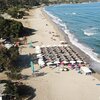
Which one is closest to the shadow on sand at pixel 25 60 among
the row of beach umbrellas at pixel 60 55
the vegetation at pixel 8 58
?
the vegetation at pixel 8 58

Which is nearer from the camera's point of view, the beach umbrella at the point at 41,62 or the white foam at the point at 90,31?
the beach umbrella at the point at 41,62

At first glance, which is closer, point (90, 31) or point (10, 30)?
point (10, 30)

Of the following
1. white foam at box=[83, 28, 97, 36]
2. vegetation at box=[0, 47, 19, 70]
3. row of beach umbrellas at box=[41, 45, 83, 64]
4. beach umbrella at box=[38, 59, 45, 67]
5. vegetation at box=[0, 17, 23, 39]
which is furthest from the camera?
white foam at box=[83, 28, 97, 36]

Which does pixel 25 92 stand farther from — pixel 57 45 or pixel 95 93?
pixel 57 45

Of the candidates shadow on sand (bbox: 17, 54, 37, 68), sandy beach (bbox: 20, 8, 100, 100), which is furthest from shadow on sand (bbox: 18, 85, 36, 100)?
Answer: shadow on sand (bbox: 17, 54, 37, 68)

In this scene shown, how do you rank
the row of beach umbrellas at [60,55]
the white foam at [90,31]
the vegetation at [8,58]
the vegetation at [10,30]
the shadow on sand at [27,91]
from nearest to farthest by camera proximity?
the shadow on sand at [27,91], the vegetation at [8,58], the row of beach umbrellas at [60,55], the vegetation at [10,30], the white foam at [90,31]

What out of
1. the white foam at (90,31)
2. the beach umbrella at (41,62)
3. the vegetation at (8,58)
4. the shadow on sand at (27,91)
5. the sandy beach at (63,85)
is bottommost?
the white foam at (90,31)

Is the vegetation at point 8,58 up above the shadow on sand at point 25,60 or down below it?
above

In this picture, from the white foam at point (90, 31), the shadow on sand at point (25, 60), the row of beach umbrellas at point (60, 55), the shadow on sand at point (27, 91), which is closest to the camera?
the shadow on sand at point (27, 91)

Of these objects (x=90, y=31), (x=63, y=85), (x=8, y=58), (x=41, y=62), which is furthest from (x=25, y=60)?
(x=90, y=31)

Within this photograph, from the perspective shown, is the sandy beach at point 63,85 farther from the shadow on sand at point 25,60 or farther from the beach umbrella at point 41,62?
the shadow on sand at point 25,60

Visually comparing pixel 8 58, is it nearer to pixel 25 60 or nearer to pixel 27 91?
pixel 25 60

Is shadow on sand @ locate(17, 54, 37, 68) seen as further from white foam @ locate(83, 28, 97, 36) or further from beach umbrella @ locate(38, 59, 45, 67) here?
white foam @ locate(83, 28, 97, 36)

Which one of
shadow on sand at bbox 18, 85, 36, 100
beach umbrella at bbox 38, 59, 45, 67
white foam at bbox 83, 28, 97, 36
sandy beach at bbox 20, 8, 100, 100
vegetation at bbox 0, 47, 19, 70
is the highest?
vegetation at bbox 0, 47, 19, 70
